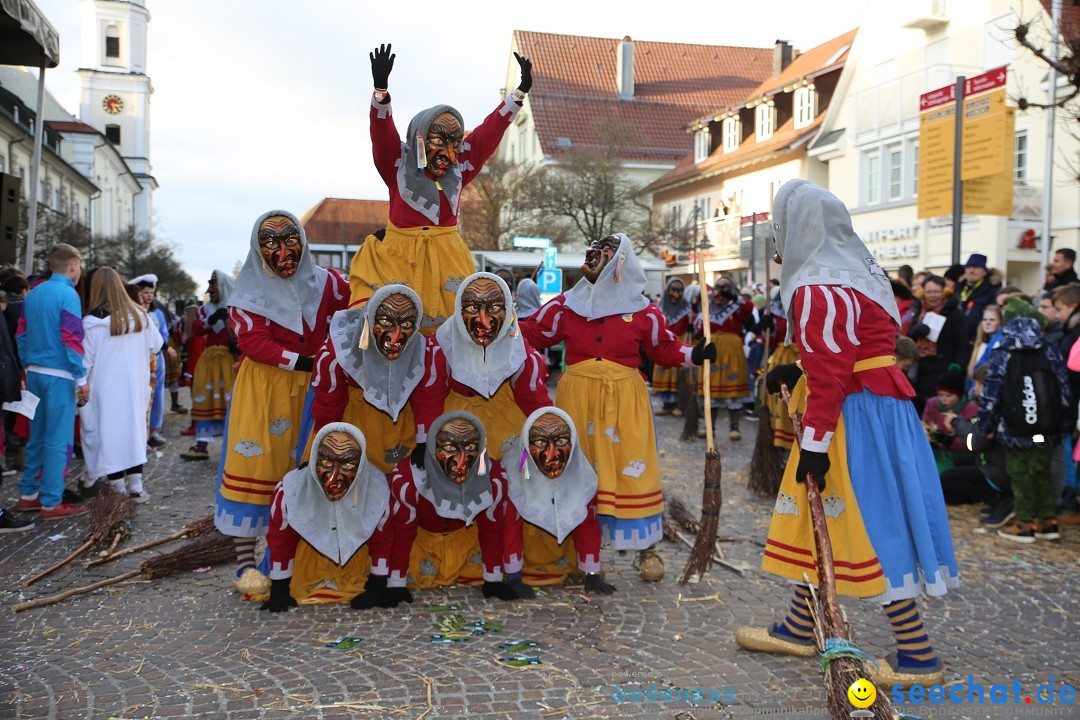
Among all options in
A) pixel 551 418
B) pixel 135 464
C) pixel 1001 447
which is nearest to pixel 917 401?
pixel 1001 447

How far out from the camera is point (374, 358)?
5.38m

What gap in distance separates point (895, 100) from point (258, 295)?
23106mm

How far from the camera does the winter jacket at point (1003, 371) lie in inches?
276

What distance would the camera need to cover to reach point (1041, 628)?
16.8 feet

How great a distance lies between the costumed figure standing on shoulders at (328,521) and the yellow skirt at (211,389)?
17.0ft

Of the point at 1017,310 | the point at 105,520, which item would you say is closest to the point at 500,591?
the point at 105,520

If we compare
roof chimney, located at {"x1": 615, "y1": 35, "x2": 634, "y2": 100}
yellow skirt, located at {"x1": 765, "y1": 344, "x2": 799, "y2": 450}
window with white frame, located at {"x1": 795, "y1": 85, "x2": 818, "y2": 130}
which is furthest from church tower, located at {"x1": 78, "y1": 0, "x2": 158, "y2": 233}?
yellow skirt, located at {"x1": 765, "y1": 344, "x2": 799, "y2": 450}

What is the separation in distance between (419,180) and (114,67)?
8549 centimetres

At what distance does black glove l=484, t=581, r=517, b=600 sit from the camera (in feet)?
18.4

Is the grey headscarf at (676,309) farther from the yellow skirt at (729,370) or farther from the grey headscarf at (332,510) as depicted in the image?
the grey headscarf at (332,510)

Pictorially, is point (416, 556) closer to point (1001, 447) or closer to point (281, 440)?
point (281, 440)

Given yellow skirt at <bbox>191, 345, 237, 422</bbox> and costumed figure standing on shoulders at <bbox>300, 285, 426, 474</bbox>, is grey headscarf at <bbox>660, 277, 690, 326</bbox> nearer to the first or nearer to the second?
yellow skirt at <bbox>191, 345, 237, 422</bbox>

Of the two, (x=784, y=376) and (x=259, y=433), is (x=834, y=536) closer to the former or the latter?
(x=784, y=376)

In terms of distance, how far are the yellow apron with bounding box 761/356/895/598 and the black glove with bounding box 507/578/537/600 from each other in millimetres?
1706
